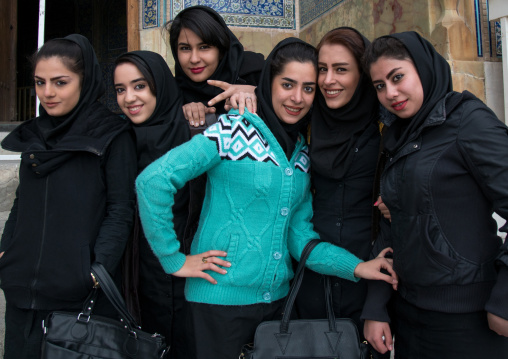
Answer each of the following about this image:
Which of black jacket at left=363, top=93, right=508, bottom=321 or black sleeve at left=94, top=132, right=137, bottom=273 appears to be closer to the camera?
black jacket at left=363, top=93, right=508, bottom=321

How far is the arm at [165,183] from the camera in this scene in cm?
127

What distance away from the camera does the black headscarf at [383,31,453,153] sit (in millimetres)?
1284

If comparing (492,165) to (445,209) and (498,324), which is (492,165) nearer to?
(445,209)

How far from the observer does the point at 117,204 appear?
1491 mm

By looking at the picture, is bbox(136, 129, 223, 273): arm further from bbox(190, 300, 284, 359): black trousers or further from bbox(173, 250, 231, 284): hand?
bbox(190, 300, 284, 359): black trousers

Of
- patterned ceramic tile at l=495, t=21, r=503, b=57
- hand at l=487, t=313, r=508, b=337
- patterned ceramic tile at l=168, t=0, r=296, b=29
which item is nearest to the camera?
hand at l=487, t=313, r=508, b=337

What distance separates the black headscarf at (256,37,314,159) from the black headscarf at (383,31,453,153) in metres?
0.33

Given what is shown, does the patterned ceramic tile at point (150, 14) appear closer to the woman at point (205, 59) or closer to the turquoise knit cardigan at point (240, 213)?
the woman at point (205, 59)

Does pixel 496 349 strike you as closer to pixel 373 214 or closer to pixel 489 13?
pixel 373 214

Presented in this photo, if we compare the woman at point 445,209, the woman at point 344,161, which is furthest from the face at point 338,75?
the woman at point 445,209

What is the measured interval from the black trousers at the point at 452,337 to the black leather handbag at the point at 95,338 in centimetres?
78

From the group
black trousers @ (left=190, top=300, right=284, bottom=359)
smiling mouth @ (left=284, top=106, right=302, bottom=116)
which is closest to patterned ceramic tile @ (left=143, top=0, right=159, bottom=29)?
smiling mouth @ (left=284, top=106, right=302, bottom=116)

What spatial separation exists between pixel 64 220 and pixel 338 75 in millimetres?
1050

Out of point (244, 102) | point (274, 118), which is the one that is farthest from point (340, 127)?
point (244, 102)
